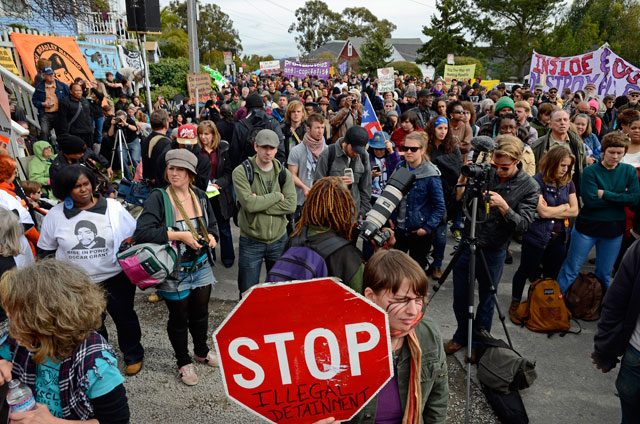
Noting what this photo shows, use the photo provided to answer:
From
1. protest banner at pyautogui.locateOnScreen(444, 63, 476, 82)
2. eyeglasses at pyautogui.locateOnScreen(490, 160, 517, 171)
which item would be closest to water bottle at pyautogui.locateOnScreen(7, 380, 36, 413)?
eyeglasses at pyautogui.locateOnScreen(490, 160, 517, 171)

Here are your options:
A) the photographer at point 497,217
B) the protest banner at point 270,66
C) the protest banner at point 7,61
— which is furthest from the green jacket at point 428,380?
the protest banner at point 270,66

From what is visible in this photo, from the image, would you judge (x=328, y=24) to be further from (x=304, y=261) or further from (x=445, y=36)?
(x=304, y=261)

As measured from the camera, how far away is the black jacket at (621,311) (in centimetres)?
231

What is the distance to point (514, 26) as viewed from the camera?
49.2 m

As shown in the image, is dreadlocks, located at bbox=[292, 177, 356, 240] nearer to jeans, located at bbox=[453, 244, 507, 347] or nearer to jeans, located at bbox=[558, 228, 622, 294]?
jeans, located at bbox=[453, 244, 507, 347]

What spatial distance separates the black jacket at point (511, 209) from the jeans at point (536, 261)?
85 cm

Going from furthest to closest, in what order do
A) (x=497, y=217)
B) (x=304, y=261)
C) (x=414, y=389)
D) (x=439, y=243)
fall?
(x=439, y=243), (x=497, y=217), (x=304, y=261), (x=414, y=389)

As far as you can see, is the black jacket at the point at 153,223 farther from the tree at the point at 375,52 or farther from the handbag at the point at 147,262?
the tree at the point at 375,52

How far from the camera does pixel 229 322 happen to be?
50.9 inches

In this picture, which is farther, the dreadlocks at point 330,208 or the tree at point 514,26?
the tree at point 514,26

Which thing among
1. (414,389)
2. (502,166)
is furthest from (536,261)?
(414,389)

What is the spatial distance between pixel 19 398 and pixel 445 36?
51.2 m

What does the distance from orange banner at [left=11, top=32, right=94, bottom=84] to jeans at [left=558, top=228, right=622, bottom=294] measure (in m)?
13.8

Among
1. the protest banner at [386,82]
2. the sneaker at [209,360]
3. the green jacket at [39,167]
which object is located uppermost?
the protest banner at [386,82]
